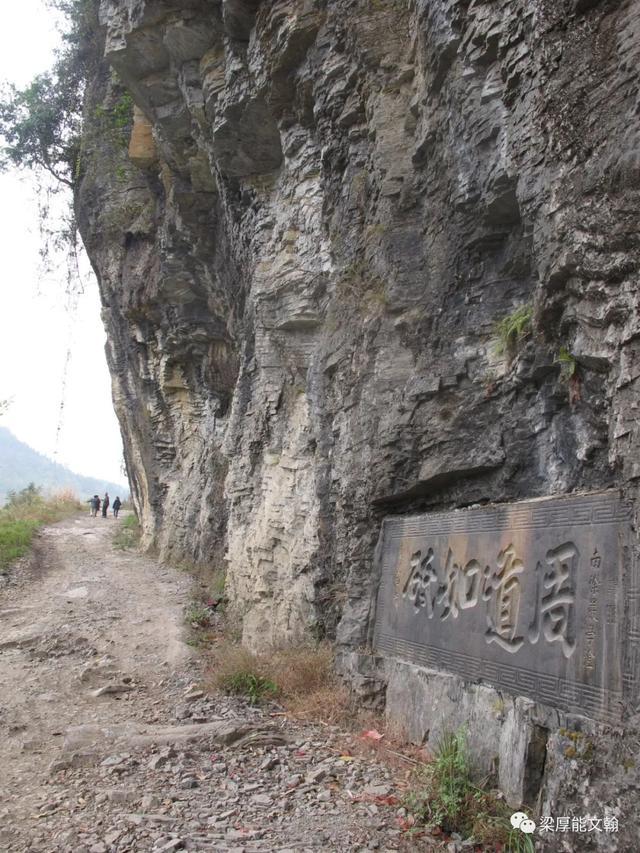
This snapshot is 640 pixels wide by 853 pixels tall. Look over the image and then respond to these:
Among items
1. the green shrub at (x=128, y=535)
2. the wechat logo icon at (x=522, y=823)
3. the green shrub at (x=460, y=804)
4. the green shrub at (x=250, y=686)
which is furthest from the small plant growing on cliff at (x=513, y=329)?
the green shrub at (x=128, y=535)

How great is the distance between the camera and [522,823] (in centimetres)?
329

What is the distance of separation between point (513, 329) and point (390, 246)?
1671 millimetres

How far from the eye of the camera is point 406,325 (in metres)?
5.94

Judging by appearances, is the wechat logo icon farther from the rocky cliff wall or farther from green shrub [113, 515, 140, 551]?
green shrub [113, 515, 140, 551]

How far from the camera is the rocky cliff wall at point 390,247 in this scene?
13.0 ft

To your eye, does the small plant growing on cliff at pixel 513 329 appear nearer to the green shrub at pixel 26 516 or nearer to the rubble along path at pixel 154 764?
the rubble along path at pixel 154 764

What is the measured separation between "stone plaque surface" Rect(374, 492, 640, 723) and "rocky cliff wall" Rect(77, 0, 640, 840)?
0.33 m

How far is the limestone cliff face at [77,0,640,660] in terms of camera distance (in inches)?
156

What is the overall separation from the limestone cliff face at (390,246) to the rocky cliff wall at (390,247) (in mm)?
21

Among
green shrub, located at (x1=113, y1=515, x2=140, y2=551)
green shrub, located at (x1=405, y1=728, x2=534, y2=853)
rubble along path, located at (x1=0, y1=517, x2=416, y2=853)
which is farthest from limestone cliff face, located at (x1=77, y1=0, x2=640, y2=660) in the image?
green shrub, located at (x1=113, y1=515, x2=140, y2=551)

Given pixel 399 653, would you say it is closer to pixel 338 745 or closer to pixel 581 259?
pixel 338 745

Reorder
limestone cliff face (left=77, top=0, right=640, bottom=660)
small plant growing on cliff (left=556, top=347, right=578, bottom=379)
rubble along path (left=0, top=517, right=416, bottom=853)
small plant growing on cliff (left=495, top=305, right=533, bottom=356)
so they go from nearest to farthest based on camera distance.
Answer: rubble along path (left=0, top=517, right=416, bottom=853) → limestone cliff face (left=77, top=0, right=640, bottom=660) → small plant growing on cliff (left=556, top=347, right=578, bottom=379) → small plant growing on cliff (left=495, top=305, right=533, bottom=356)

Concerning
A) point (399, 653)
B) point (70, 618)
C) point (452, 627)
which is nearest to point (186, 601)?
point (70, 618)

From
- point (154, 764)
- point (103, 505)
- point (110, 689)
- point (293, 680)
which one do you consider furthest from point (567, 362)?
point (103, 505)
